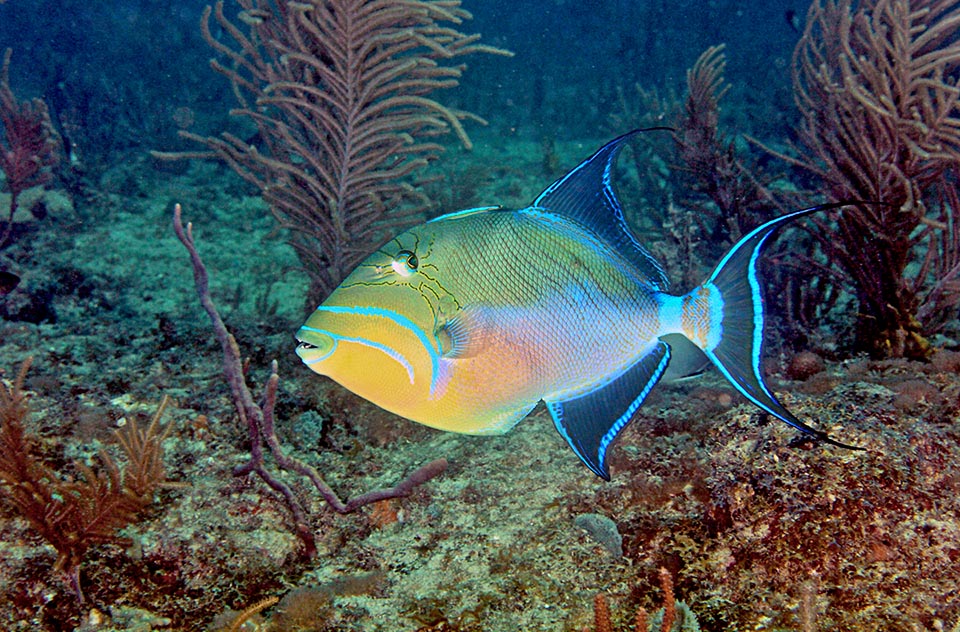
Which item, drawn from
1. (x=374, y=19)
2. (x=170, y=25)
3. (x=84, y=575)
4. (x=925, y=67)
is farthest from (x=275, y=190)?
(x=170, y=25)

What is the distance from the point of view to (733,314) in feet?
4.83

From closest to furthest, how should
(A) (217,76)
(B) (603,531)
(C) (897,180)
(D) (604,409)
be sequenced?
(D) (604,409) < (B) (603,531) < (C) (897,180) < (A) (217,76)

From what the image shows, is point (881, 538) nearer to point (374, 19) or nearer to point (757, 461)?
point (757, 461)

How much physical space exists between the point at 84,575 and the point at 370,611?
3.11 ft

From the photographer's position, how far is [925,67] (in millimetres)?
3115

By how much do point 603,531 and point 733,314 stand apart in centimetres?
97

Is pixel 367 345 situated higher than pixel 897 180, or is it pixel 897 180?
pixel 897 180

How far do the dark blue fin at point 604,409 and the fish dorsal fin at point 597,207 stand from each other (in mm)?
242

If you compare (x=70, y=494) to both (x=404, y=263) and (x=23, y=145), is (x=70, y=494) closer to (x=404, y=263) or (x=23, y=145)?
(x=404, y=263)

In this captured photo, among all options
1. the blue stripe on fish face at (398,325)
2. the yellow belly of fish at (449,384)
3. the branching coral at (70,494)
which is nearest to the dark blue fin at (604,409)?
the yellow belly of fish at (449,384)

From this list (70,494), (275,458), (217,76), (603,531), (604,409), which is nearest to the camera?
(604,409)

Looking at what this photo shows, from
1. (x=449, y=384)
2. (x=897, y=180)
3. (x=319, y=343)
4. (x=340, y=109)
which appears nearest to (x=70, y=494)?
(x=319, y=343)

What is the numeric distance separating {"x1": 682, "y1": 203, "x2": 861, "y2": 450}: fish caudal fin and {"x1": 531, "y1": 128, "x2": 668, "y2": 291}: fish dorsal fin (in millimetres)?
181

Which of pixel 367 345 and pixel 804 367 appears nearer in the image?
pixel 367 345
